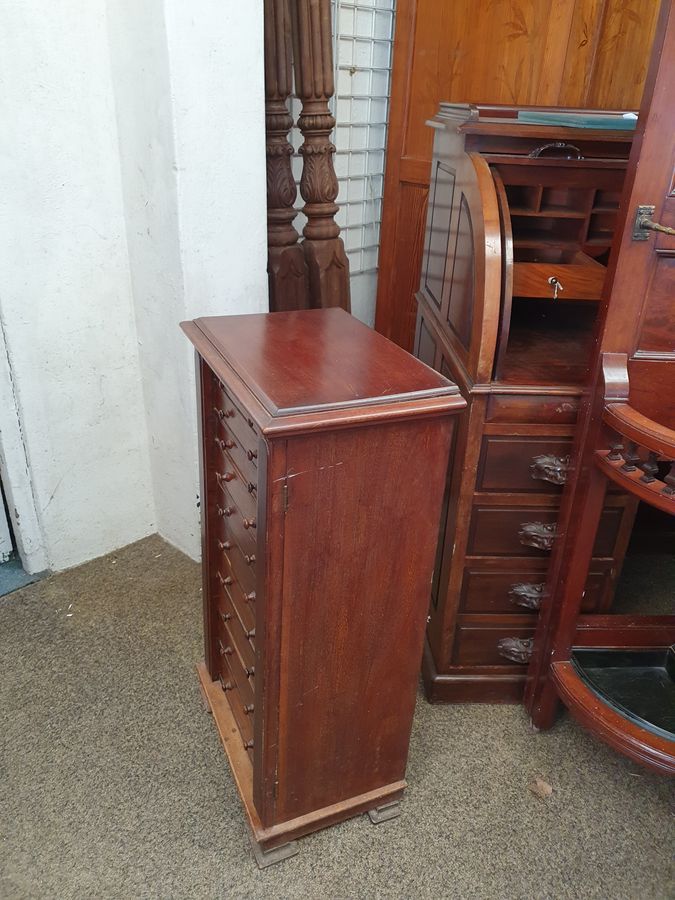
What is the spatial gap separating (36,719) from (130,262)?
1288mm

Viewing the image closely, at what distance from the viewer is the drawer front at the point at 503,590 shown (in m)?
1.76

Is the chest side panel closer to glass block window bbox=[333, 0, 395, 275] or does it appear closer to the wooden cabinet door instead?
the wooden cabinet door

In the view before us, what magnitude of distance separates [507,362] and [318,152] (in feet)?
3.38

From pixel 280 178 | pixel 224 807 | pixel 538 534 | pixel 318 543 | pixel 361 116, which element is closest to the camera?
pixel 318 543

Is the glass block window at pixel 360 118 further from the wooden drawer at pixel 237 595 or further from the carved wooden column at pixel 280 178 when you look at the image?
the wooden drawer at pixel 237 595

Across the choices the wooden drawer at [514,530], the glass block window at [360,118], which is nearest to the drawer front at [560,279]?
the wooden drawer at [514,530]

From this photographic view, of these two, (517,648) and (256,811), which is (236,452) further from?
(517,648)

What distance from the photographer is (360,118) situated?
2547mm

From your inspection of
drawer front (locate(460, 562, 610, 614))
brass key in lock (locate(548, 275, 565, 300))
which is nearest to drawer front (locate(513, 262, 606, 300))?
brass key in lock (locate(548, 275, 565, 300))

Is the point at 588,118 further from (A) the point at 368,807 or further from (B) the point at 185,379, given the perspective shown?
(A) the point at 368,807

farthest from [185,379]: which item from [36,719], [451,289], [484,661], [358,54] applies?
[358,54]

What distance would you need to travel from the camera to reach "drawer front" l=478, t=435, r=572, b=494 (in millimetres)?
1611

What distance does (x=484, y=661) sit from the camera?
1.86 metres

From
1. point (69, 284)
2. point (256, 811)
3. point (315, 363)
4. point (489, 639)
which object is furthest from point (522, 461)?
point (69, 284)
